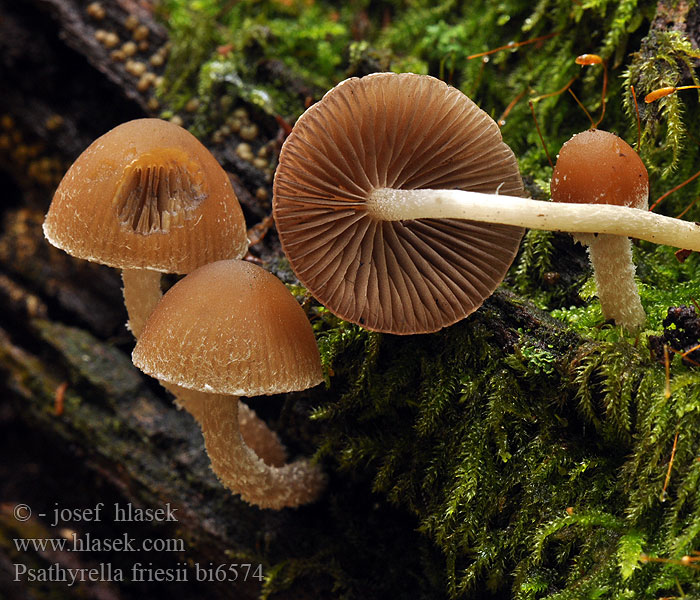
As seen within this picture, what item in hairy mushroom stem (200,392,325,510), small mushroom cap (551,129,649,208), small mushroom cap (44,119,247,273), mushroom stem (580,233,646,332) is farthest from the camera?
hairy mushroom stem (200,392,325,510)

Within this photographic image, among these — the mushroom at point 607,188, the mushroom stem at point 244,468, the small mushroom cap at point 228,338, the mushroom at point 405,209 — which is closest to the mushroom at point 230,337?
the small mushroom cap at point 228,338

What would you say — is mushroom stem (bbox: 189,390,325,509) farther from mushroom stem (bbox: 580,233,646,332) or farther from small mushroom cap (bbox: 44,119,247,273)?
mushroom stem (bbox: 580,233,646,332)

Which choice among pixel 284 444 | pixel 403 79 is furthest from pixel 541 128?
pixel 284 444

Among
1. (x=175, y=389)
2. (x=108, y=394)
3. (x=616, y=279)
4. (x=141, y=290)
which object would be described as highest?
(x=616, y=279)

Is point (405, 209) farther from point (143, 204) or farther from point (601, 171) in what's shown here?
point (143, 204)

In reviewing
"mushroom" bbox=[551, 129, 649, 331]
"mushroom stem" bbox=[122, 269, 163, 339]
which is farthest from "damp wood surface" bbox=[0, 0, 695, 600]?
"mushroom stem" bbox=[122, 269, 163, 339]

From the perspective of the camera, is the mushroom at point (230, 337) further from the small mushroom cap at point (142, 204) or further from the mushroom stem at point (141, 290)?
the mushroom stem at point (141, 290)

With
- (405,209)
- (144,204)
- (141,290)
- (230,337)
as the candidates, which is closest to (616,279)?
(405,209)
